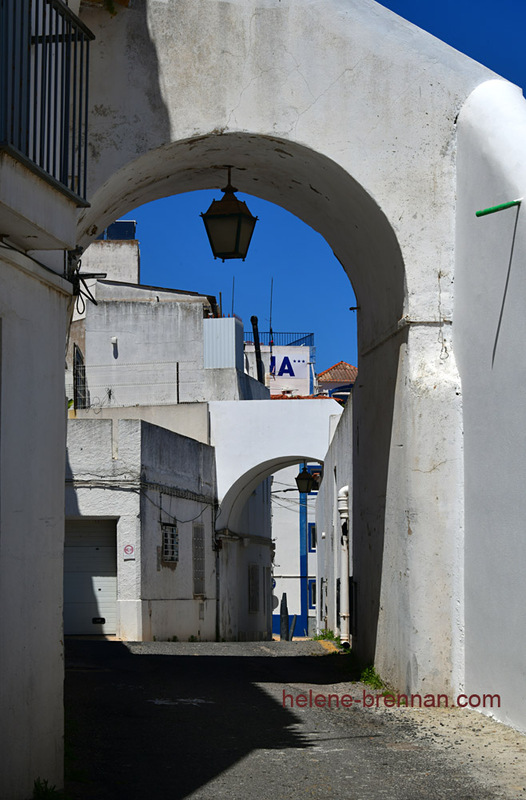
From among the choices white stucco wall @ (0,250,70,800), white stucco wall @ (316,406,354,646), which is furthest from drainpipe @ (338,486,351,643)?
white stucco wall @ (0,250,70,800)

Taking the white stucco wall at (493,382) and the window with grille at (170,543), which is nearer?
the white stucco wall at (493,382)

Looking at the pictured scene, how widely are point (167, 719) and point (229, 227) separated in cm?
433

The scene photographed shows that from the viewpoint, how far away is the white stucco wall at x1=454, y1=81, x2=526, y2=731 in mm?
6773

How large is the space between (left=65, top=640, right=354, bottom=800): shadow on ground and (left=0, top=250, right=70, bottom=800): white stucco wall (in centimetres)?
46

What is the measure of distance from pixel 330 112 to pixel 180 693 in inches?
196

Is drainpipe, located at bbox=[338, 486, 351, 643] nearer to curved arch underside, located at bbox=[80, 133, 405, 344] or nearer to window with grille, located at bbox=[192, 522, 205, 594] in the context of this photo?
curved arch underside, located at bbox=[80, 133, 405, 344]

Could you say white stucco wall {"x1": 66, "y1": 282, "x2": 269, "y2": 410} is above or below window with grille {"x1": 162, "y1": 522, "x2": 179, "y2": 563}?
above

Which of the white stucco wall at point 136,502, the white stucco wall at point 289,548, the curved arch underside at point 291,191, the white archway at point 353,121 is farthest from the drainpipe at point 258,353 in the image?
the white archway at point 353,121

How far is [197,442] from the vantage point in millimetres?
21328

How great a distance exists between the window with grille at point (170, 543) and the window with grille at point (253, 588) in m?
7.58

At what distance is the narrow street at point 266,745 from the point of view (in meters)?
5.40

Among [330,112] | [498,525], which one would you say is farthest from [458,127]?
[498,525]

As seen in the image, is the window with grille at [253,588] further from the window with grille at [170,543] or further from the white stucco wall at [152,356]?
the window with grille at [170,543]

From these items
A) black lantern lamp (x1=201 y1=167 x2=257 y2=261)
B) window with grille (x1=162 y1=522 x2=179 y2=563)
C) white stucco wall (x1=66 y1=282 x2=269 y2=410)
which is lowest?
window with grille (x1=162 y1=522 x2=179 y2=563)
